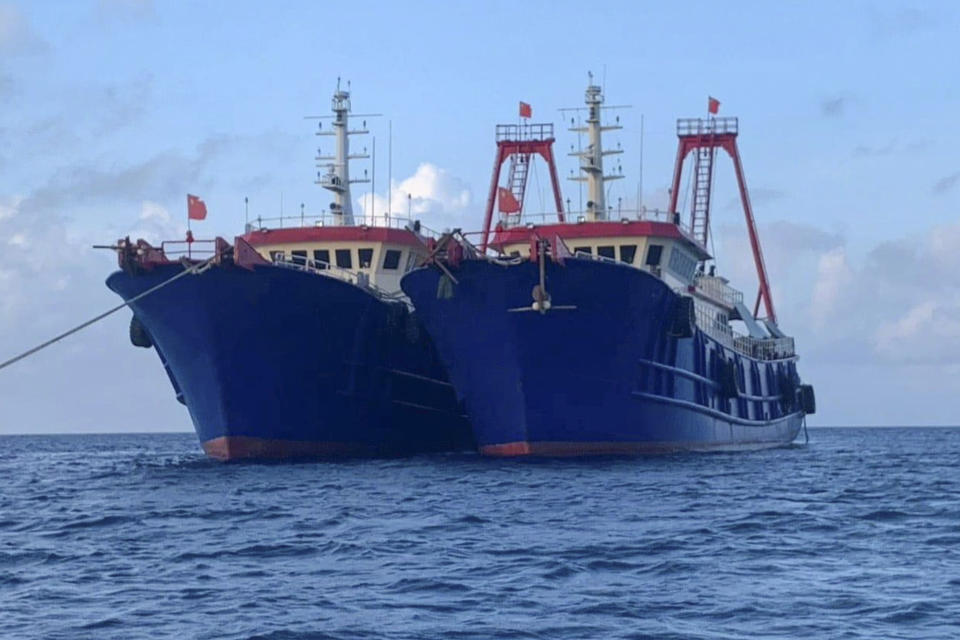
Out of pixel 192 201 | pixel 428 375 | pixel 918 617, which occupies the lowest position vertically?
pixel 918 617

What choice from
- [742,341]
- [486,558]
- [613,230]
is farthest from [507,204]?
[486,558]

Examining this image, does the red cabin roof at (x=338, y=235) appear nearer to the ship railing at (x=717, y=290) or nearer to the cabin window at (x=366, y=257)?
the cabin window at (x=366, y=257)

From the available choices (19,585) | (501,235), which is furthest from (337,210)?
(19,585)

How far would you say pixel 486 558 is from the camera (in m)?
18.0

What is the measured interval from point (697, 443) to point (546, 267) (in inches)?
377

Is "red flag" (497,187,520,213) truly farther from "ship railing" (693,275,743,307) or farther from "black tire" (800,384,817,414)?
"black tire" (800,384,817,414)

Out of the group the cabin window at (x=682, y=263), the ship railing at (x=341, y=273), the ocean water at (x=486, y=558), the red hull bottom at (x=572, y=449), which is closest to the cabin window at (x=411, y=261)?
the ship railing at (x=341, y=273)

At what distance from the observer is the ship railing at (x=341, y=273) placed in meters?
36.5

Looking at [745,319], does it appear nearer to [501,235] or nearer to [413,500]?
[501,235]

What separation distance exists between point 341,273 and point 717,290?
14.1m

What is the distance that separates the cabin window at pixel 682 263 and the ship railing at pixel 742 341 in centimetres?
115

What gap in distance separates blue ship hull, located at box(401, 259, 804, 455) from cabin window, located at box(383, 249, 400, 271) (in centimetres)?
738

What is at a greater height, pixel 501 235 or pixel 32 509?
pixel 501 235

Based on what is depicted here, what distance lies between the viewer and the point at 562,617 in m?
14.2
